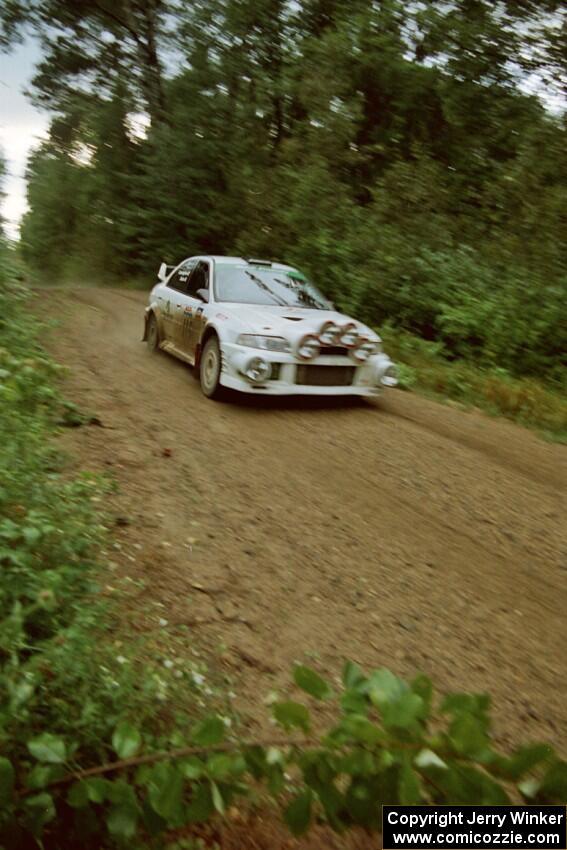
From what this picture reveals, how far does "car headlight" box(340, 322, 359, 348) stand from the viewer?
7.29 meters

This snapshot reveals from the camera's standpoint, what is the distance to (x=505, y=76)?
17.2 m

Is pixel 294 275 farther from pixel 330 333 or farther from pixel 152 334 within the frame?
→ pixel 152 334

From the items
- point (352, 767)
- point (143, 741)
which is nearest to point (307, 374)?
point (143, 741)

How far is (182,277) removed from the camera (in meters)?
9.46

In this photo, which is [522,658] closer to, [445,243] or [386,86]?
[445,243]

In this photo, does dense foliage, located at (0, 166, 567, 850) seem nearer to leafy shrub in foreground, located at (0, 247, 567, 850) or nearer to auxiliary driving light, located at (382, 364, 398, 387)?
leafy shrub in foreground, located at (0, 247, 567, 850)

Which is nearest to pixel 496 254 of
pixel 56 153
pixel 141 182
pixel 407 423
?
pixel 407 423

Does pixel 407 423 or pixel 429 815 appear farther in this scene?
pixel 407 423

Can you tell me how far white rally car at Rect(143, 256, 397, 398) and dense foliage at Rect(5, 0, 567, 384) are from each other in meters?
3.94

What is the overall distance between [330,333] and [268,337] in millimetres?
712

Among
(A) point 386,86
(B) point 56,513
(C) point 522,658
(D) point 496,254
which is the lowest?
(C) point 522,658

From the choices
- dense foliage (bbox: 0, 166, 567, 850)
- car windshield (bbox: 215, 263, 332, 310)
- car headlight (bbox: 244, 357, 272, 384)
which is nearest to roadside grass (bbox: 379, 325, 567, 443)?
car windshield (bbox: 215, 263, 332, 310)

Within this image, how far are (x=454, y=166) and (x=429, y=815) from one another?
23.8m

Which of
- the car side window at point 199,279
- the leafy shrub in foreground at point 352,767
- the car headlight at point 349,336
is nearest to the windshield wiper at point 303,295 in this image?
the car side window at point 199,279
